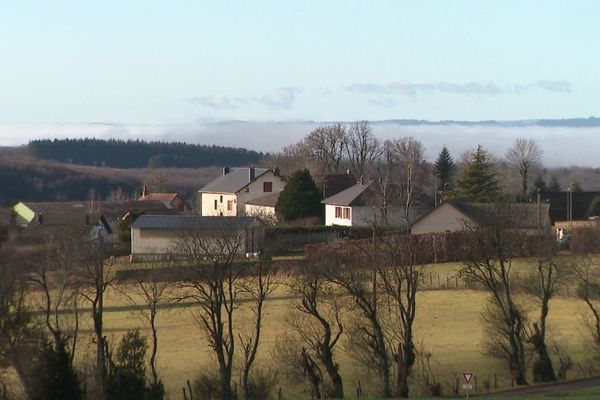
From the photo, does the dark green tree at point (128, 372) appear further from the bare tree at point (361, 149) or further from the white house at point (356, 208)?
the bare tree at point (361, 149)

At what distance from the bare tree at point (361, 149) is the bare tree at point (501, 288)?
7673 cm

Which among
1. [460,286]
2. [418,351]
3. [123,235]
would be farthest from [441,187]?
[418,351]

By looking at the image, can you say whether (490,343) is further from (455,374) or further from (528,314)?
(528,314)

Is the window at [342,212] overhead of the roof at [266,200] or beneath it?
beneath

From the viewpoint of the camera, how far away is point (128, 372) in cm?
3011

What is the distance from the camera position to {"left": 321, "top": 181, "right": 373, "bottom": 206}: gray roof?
8186cm

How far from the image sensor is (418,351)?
36.7 metres

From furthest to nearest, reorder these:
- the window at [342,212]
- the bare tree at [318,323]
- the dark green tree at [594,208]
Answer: the dark green tree at [594,208] → the window at [342,212] → the bare tree at [318,323]

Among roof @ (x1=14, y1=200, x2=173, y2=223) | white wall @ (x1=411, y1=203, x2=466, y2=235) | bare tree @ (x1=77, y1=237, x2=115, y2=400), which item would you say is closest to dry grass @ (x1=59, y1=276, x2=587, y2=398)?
bare tree @ (x1=77, y1=237, x2=115, y2=400)

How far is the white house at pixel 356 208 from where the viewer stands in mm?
79938

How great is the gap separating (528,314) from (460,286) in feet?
34.3

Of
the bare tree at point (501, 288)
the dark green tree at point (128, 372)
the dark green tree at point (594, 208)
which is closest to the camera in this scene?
the dark green tree at point (128, 372)

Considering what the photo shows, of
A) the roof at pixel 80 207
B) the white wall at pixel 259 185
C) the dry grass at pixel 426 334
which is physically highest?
the white wall at pixel 259 185

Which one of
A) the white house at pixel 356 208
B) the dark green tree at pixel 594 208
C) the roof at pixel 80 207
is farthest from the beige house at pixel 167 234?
the dark green tree at pixel 594 208
